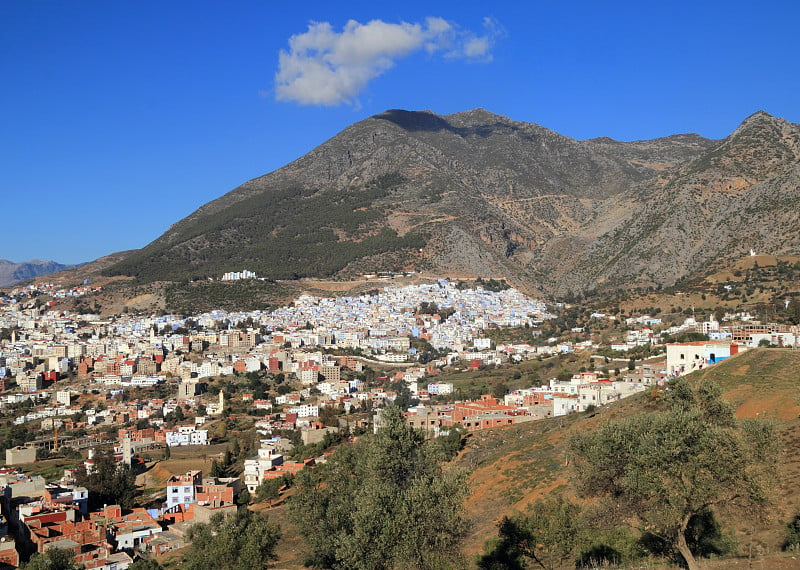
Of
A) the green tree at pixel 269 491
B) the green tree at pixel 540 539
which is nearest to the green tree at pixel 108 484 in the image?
the green tree at pixel 269 491

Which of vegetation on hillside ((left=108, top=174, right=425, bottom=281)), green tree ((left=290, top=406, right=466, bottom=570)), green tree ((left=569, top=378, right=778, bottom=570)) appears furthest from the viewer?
vegetation on hillside ((left=108, top=174, right=425, bottom=281))

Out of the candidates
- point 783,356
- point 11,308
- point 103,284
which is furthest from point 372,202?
point 783,356

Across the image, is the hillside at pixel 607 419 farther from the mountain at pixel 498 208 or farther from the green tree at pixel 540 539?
the mountain at pixel 498 208

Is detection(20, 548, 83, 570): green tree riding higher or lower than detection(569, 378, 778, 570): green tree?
lower

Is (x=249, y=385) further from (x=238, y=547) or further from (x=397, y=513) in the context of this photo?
(x=397, y=513)

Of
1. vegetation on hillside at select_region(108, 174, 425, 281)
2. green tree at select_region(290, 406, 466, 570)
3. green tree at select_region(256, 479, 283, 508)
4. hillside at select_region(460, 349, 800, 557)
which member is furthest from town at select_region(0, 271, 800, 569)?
vegetation on hillside at select_region(108, 174, 425, 281)

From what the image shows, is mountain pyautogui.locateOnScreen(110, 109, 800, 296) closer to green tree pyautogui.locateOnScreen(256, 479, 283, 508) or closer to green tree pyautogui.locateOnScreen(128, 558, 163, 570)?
green tree pyautogui.locateOnScreen(256, 479, 283, 508)
